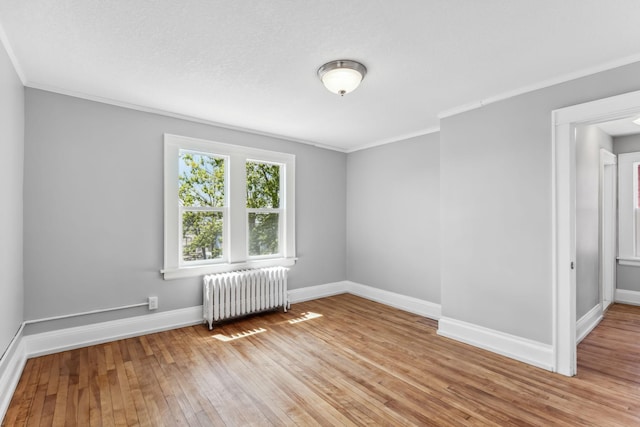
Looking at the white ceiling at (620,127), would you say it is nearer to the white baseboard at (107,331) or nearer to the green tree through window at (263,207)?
the green tree through window at (263,207)

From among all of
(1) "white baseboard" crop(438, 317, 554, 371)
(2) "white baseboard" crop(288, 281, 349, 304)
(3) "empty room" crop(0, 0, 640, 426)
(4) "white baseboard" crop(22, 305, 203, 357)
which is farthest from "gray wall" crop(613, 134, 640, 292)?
(4) "white baseboard" crop(22, 305, 203, 357)

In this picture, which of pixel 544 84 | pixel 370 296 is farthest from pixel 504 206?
pixel 370 296

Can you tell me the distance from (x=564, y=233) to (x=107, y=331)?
4.55 m

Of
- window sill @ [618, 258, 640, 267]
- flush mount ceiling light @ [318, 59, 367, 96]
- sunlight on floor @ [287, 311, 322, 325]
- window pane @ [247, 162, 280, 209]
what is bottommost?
sunlight on floor @ [287, 311, 322, 325]

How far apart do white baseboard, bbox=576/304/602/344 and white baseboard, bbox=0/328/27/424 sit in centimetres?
510

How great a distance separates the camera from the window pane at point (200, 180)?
382cm

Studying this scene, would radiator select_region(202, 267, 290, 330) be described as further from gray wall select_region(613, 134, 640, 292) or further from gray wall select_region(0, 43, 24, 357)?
gray wall select_region(613, 134, 640, 292)

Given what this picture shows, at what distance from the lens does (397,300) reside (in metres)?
4.59

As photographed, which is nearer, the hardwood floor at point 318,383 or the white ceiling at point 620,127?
the hardwood floor at point 318,383

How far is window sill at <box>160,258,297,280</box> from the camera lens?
363cm

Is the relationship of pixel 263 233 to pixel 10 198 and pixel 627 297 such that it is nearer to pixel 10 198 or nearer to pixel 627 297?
pixel 10 198

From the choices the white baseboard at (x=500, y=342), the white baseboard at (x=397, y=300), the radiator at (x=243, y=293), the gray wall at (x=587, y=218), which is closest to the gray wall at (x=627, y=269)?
the gray wall at (x=587, y=218)

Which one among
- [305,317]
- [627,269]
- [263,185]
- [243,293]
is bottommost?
[305,317]

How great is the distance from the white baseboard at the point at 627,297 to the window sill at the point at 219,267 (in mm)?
4987
